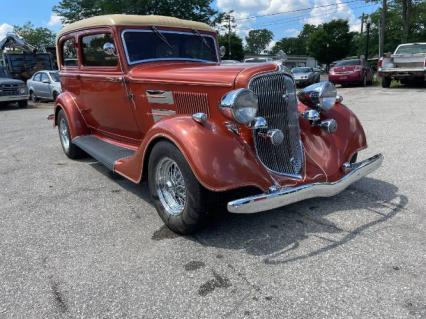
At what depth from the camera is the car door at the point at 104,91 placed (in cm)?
489

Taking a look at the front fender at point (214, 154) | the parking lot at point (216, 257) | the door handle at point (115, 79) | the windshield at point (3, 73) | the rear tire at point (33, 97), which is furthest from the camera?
the rear tire at point (33, 97)

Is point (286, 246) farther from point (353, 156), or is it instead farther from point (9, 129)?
point (9, 129)

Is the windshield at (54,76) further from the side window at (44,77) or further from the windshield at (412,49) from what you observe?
the windshield at (412,49)

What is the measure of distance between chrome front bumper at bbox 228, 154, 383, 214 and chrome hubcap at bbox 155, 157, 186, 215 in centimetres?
72

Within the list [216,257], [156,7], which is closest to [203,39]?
[216,257]

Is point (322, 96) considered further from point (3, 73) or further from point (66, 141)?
point (3, 73)

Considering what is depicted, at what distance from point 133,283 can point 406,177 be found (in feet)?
11.6

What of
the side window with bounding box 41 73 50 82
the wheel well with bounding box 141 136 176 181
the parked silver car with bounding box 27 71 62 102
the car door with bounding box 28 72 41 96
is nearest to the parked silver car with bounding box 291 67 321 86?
the parked silver car with bounding box 27 71 62 102

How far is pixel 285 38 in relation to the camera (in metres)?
100

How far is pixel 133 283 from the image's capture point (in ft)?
9.40

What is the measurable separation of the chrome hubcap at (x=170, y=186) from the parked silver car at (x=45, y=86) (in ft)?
44.0

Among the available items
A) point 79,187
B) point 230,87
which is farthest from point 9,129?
point 230,87

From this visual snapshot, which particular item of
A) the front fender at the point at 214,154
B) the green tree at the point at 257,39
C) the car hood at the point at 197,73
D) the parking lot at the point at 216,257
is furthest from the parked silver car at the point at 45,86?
the green tree at the point at 257,39

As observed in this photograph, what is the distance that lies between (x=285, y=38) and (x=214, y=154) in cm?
10276
